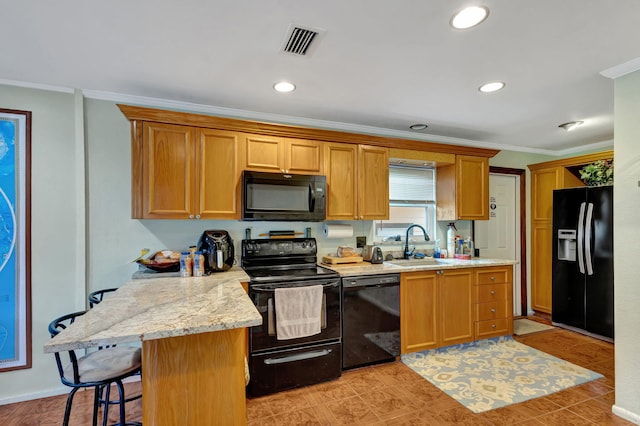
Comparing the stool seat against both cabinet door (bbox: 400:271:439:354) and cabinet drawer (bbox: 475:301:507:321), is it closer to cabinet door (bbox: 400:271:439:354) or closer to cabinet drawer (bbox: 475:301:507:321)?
cabinet door (bbox: 400:271:439:354)

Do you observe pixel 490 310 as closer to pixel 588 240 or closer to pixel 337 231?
pixel 588 240

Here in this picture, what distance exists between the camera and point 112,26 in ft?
5.71

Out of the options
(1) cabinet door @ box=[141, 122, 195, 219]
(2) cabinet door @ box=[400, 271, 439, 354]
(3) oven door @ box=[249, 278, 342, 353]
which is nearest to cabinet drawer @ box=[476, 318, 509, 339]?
(2) cabinet door @ box=[400, 271, 439, 354]

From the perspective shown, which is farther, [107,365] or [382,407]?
[382,407]

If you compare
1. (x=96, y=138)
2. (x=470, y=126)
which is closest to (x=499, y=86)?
(x=470, y=126)

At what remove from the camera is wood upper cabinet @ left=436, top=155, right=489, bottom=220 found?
12.2ft

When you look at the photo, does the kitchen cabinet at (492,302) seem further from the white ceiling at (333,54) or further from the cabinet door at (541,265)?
the white ceiling at (333,54)

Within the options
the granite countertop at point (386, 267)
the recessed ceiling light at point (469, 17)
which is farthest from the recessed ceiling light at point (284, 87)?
the granite countertop at point (386, 267)

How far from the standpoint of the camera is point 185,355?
1324mm

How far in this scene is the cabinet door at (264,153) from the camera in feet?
9.41

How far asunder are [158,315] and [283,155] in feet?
6.20

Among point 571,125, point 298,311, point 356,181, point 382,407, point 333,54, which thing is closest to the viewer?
point 333,54

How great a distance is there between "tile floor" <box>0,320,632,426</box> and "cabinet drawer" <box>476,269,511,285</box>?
1128 millimetres

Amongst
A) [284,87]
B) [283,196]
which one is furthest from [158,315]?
[284,87]
